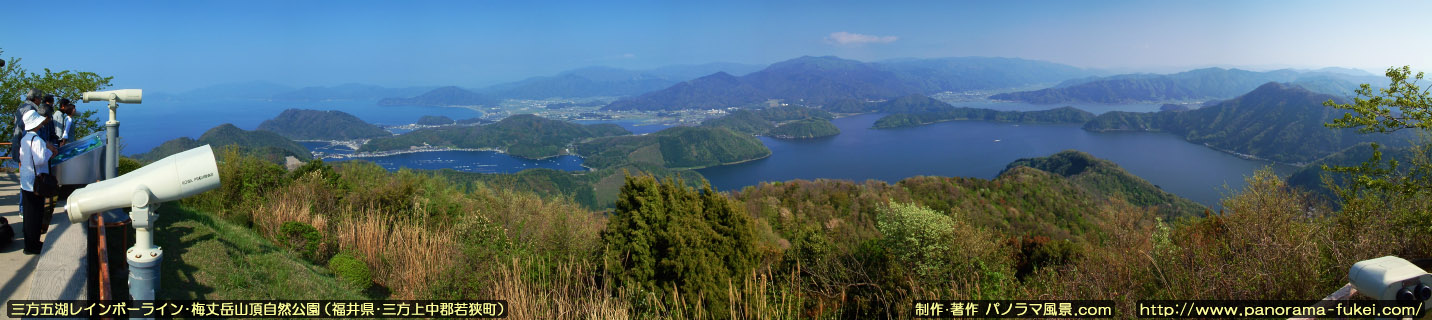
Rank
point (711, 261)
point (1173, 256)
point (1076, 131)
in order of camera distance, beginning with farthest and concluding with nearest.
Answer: point (1076, 131) → point (711, 261) → point (1173, 256)

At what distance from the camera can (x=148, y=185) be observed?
2309 millimetres

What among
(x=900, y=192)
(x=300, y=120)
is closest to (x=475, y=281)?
(x=900, y=192)

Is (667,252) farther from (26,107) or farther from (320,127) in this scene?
(320,127)

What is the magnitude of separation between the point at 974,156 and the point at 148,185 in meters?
113

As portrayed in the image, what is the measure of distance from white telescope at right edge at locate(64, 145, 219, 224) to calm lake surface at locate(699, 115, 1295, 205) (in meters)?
76.3

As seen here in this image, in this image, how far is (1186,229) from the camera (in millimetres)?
10945

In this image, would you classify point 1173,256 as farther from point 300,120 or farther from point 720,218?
point 300,120

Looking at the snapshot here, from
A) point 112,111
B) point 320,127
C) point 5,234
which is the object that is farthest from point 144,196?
point 320,127

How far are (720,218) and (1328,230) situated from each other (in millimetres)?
6606

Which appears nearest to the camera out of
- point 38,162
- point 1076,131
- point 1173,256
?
point 38,162

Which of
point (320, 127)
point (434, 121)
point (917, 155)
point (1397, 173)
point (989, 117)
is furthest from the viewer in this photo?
point (989, 117)

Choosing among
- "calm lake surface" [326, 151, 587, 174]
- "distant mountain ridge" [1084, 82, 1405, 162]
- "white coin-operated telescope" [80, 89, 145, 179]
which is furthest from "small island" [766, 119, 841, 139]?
"white coin-operated telescope" [80, 89, 145, 179]

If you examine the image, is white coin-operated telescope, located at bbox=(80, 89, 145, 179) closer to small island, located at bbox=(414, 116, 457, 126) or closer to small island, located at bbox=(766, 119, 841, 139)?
small island, located at bbox=(766, 119, 841, 139)

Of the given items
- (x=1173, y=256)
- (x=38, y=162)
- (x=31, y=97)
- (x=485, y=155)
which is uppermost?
(x=31, y=97)
